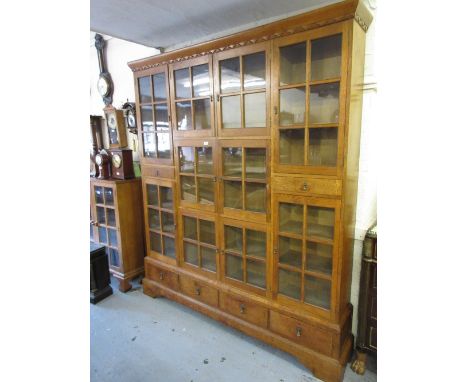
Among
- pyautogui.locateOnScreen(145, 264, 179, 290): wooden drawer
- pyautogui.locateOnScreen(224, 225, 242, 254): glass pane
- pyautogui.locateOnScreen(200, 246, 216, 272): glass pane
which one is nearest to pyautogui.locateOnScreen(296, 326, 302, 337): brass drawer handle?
pyautogui.locateOnScreen(224, 225, 242, 254): glass pane

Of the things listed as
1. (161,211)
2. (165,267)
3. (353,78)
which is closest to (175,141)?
(161,211)

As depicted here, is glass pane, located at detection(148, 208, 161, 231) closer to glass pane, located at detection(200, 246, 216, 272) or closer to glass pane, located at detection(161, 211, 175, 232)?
glass pane, located at detection(161, 211, 175, 232)

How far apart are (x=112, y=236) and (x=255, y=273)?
1.52m

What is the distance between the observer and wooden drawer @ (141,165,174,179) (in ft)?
7.09

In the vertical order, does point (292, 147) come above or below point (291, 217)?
above

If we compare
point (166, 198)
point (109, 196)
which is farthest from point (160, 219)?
point (109, 196)

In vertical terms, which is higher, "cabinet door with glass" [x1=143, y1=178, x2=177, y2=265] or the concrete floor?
"cabinet door with glass" [x1=143, y1=178, x2=177, y2=265]

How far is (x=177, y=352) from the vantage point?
189cm

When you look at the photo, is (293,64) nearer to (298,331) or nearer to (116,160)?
(298,331)

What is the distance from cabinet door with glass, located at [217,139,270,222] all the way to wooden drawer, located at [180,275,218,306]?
616 mm

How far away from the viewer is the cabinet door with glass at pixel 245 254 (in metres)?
1.82

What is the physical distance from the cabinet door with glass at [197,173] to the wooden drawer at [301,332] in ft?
2.71
